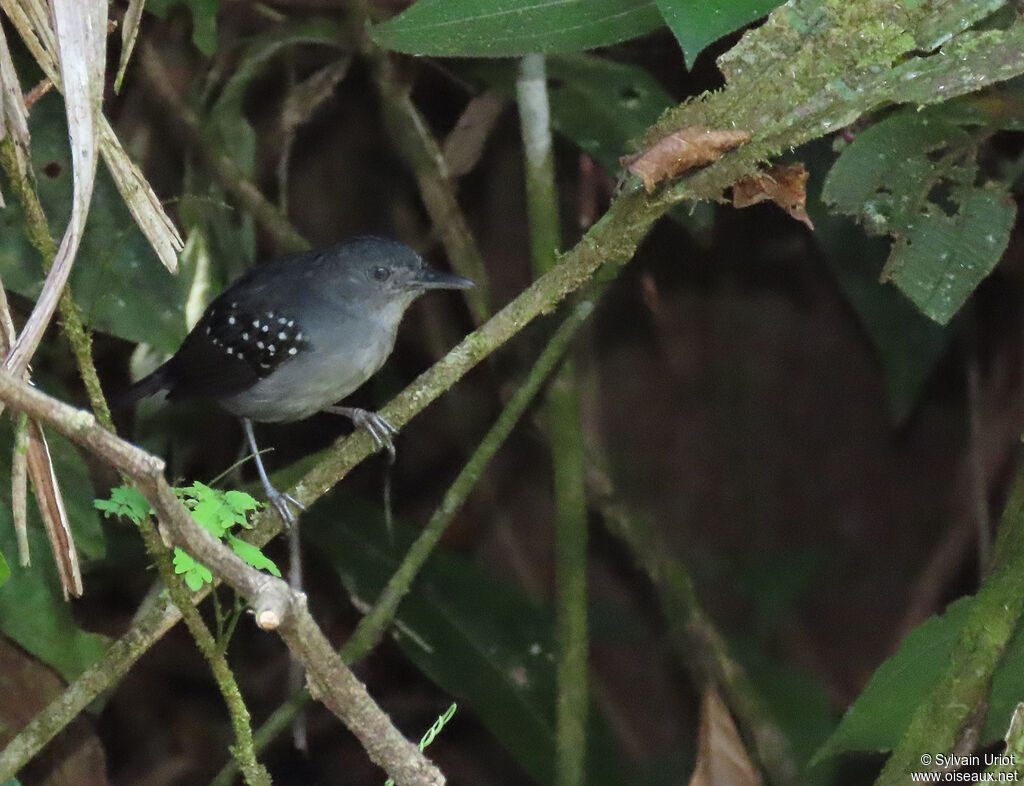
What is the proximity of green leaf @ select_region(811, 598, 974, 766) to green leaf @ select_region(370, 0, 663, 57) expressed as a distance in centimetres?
140

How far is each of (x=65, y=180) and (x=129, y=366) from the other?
3.11ft

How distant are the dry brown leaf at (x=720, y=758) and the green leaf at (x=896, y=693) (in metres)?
0.35

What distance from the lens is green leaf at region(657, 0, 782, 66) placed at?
6.73 feet

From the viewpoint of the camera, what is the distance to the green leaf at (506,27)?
2.52 meters

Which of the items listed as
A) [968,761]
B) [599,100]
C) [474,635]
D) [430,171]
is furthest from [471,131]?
[968,761]

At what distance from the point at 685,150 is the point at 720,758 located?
146 cm

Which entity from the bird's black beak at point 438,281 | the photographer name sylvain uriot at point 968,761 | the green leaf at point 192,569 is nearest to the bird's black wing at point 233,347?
the bird's black beak at point 438,281

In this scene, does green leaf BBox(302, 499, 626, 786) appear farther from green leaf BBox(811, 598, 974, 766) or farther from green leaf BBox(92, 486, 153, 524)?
green leaf BBox(92, 486, 153, 524)

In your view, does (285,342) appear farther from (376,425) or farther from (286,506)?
(286,506)

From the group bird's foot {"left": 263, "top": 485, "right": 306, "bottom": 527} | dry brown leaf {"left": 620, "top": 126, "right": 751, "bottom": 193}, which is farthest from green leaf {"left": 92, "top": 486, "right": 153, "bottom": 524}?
dry brown leaf {"left": 620, "top": 126, "right": 751, "bottom": 193}

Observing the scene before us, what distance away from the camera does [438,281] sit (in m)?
3.48

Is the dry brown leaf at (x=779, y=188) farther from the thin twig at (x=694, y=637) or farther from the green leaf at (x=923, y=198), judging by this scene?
the thin twig at (x=694, y=637)

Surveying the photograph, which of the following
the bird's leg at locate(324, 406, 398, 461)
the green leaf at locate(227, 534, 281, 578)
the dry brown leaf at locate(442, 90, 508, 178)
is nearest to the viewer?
the green leaf at locate(227, 534, 281, 578)

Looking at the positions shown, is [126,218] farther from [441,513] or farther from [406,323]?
[406,323]
